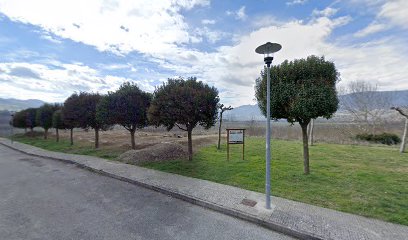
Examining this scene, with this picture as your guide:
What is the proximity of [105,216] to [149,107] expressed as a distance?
8.15 meters

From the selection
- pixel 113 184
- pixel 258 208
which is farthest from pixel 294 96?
pixel 113 184

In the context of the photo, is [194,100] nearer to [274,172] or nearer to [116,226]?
[274,172]

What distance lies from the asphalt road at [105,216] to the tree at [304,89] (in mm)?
4470

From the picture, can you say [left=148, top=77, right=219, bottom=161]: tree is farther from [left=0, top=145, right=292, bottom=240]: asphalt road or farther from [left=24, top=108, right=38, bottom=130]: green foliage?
[left=24, top=108, right=38, bottom=130]: green foliage

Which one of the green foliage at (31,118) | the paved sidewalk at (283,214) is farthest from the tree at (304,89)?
the green foliage at (31,118)

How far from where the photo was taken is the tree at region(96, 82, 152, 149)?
50.1 ft

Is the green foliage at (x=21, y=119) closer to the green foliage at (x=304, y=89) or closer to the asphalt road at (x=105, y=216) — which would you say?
the asphalt road at (x=105, y=216)

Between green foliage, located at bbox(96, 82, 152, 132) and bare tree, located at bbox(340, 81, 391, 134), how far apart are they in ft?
89.6

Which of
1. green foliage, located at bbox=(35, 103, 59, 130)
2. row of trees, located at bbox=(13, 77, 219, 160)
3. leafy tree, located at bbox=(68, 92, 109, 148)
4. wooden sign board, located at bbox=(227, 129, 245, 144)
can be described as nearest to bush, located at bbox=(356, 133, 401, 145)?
wooden sign board, located at bbox=(227, 129, 245, 144)

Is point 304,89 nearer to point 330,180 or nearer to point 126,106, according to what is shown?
point 330,180

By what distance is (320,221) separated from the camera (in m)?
4.86

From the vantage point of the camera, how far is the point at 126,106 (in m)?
15.3

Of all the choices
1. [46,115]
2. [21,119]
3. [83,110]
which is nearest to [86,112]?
[83,110]

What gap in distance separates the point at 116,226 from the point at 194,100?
22.2 ft
